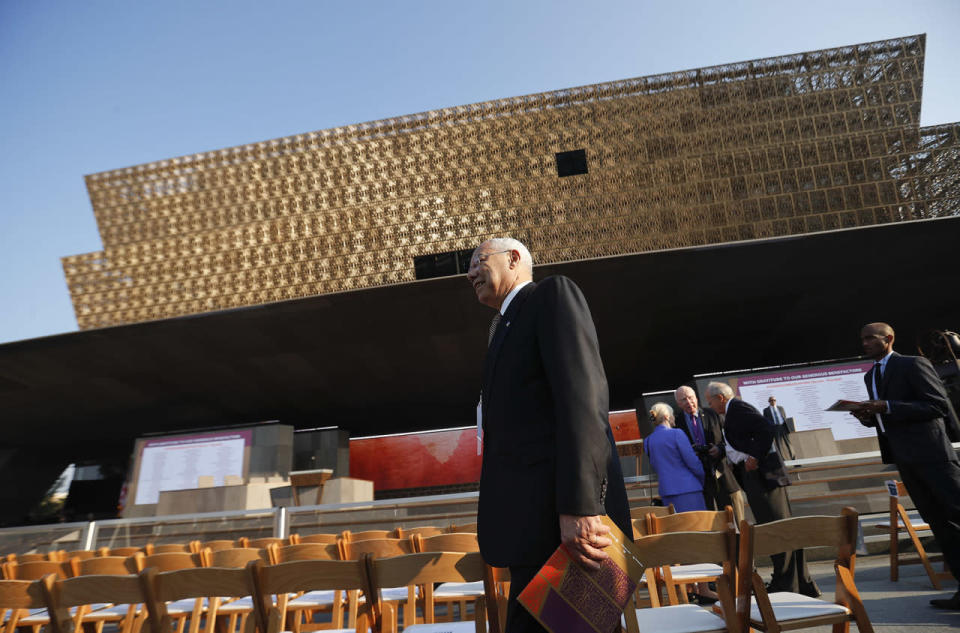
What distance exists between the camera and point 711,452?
4.13m

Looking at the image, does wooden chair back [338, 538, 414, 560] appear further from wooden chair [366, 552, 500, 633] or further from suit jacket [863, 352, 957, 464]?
suit jacket [863, 352, 957, 464]

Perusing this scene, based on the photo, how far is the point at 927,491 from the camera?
119 inches

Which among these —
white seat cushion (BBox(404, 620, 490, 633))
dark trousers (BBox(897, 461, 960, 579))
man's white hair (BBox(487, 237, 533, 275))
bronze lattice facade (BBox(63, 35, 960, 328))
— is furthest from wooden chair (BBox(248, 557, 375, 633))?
bronze lattice facade (BBox(63, 35, 960, 328))

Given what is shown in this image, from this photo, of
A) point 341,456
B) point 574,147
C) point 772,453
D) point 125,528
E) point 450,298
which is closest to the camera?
point 772,453

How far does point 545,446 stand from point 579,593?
12.4 inches

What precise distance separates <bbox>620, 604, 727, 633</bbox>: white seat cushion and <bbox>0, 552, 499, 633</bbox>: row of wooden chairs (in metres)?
0.53

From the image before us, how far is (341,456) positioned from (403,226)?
6.29m

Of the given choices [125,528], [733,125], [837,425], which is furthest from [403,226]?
[837,425]

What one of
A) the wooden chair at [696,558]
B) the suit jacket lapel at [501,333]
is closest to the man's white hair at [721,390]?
the wooden chair at [696,558]

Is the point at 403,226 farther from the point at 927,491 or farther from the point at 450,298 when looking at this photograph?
the point at 927,491

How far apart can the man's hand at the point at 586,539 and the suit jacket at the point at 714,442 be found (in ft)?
10.9

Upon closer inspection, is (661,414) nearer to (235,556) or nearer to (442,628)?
(442,628)

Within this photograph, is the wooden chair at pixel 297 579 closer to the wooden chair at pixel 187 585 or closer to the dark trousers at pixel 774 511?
the wooden chair at pixel 187 585

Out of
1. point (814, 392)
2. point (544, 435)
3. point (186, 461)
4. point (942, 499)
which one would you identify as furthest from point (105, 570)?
point (186, 461)
